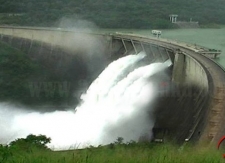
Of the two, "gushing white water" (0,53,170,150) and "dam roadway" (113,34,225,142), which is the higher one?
"dam roadway" (113,34,225,142)

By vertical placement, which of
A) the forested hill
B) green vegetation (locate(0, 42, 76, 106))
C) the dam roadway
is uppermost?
the forested hill

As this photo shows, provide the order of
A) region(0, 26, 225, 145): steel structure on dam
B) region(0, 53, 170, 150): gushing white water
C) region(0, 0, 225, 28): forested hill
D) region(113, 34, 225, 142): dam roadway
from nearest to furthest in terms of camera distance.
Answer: region(113, 34, 225, 142): dam roadway
region(0, 26, 225, 145): steel structure on dam
region(0, 53, 170, 150): gushing white water
region(0, 0, 225, 28): forested hill

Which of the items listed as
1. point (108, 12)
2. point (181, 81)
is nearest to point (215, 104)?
point (181, 81)

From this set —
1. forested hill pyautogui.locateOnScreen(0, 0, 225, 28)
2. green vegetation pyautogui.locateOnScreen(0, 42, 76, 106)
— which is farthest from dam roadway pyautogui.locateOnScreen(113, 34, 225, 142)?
forested hill pyautogui.locateOnScreen(0, 0, 225, 28)

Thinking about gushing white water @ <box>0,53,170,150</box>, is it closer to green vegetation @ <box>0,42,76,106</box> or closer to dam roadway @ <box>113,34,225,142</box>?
green vegetation @ <box>0,42,76,106</box>

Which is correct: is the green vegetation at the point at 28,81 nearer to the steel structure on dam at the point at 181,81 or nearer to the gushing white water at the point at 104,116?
the steel structure on dam at the point at 181,81

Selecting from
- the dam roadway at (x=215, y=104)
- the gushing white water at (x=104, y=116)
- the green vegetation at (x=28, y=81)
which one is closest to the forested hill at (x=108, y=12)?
the green vegetation at (x=28, y=81)
